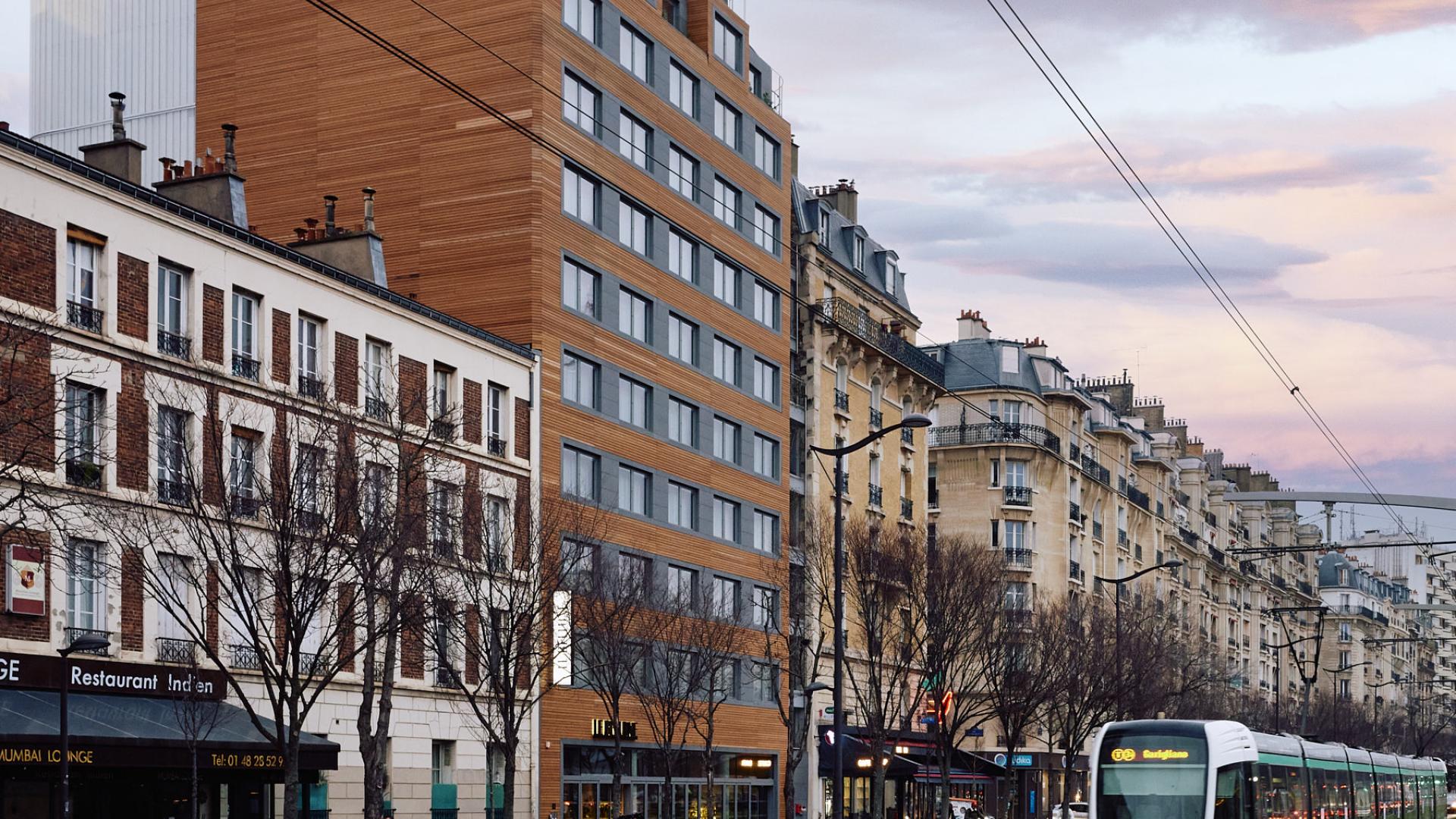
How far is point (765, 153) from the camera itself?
68.7 metres

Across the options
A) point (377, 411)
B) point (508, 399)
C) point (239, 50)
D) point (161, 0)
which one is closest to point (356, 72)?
point (239, 50)

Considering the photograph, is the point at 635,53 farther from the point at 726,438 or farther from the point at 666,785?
the point at 666,785

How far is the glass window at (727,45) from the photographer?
215 ft

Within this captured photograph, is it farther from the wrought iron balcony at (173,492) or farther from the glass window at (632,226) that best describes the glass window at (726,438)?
the wrought iron balcony at (173,492)

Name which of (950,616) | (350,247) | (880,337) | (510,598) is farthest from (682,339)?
(510,598)

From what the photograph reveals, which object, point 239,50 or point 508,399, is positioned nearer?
point 508,399

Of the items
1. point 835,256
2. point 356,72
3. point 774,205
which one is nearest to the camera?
point 356,72

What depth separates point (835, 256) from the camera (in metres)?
74.8

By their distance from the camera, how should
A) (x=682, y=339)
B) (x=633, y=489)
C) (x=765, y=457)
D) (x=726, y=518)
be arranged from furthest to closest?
A: (x=765, y=457) < (x=726, y=518) < (x=682, y=339) < (x=633, y=489)

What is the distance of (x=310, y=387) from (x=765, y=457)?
29.0 m

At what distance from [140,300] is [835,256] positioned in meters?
41.6

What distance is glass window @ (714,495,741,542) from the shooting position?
62.3 meters

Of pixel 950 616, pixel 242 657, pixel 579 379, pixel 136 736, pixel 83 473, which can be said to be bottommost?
pixel 136 736

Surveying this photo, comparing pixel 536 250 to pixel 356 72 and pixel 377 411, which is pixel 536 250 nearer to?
pixel 356 72
